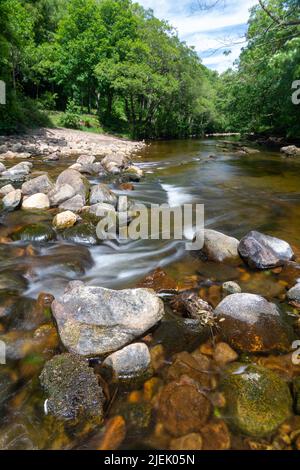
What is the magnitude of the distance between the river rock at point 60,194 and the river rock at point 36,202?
0.13 metres

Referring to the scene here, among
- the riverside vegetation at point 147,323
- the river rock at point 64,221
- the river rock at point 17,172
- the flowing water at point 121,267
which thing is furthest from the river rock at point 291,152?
the river rock at point 64,221

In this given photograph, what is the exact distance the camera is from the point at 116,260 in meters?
4.87

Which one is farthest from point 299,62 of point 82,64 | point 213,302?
point 82,64

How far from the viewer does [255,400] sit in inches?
93.5

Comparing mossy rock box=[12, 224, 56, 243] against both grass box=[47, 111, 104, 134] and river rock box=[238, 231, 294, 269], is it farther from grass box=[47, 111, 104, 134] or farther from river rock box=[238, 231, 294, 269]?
grass box=[47, 111, 104, 134]

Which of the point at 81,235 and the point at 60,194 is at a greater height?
the point at 60,194

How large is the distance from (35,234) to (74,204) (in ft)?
4.96

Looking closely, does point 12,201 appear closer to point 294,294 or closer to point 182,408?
point 182,408

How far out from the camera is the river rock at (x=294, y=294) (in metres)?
3.59

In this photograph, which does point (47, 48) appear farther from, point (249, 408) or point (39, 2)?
point (249, 408)

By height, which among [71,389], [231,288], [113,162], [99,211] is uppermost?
[113,162]

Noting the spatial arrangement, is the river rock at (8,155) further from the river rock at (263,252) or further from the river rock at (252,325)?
Result: the river rock at (252,325)

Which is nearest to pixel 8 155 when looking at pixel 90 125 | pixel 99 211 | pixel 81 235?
pixel 99 211
